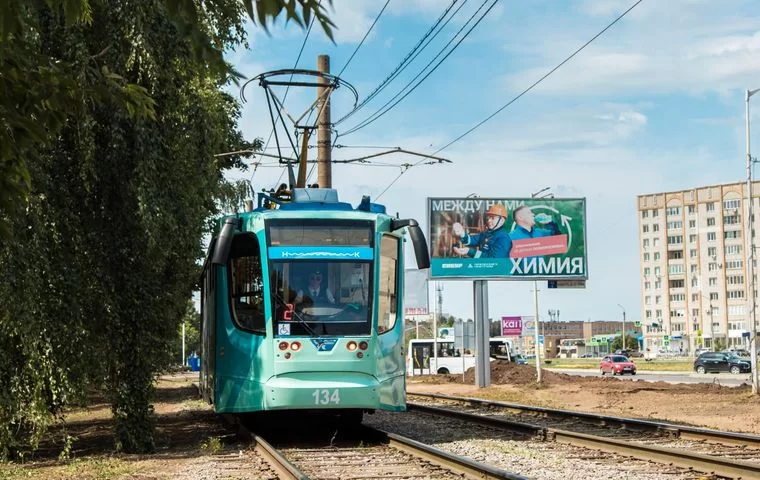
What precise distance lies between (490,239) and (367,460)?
25944 millimetres

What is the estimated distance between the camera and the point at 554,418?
63.5ft

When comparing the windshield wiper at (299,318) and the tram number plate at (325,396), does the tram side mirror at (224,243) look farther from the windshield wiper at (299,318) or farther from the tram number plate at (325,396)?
the tram number plate at (325,396)

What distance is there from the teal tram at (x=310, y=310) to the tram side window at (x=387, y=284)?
0.05 feet

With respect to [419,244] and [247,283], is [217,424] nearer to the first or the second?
[247,283]

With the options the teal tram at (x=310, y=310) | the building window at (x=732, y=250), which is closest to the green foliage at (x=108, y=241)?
the teal tram at (x=310, y=310)

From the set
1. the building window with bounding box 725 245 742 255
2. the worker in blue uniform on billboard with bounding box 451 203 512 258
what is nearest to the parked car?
the worker in blue uniform on billboard with bounding box 451 203 512 258

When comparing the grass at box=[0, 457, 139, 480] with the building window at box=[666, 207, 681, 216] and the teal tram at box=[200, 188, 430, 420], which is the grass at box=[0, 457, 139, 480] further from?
the building window at box=[666, 207, 681, 216]

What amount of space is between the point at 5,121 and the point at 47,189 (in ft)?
30.6

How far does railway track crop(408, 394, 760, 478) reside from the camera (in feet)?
34.6

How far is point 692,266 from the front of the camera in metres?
145

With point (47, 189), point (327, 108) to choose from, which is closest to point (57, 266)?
point (47, 189)

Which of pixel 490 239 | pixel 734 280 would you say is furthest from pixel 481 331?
pixel 734 280

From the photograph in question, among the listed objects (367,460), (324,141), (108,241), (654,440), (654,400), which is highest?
(324,141)

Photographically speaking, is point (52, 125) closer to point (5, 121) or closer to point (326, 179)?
point (5, 121)
